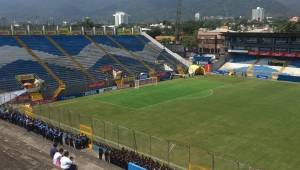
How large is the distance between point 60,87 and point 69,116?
1369 centimetres

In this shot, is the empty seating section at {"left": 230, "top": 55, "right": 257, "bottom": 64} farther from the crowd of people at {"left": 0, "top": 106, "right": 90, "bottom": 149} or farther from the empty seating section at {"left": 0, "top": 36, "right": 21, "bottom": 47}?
the crowd of people at {"left": 0, "top": 106, "right": 90, "bottom": 149}

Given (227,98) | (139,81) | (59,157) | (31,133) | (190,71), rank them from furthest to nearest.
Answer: (190,71) < (139,81) < (227,98) < (31,133) < (59,157)

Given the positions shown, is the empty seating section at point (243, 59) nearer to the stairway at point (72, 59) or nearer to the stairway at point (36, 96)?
the stairway at point (72, 59)

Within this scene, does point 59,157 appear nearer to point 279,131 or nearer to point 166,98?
point 279,131

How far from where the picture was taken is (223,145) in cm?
2962

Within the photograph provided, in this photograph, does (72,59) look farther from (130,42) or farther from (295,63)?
(295,63)

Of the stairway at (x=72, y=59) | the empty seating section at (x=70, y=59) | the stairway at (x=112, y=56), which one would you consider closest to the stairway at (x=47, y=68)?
the empty seating section at (x=70, y=59)

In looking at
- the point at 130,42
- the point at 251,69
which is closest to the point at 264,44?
the point at 251,69

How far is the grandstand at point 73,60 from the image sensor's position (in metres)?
52.1

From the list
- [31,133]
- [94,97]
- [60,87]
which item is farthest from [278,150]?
[60,87]

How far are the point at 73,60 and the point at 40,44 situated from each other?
6.60 meters

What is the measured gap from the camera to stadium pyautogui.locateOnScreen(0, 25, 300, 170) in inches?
1134

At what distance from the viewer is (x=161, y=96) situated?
50.4m

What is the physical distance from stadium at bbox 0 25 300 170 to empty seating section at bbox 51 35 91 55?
20cm
